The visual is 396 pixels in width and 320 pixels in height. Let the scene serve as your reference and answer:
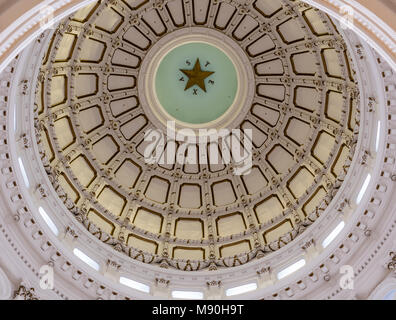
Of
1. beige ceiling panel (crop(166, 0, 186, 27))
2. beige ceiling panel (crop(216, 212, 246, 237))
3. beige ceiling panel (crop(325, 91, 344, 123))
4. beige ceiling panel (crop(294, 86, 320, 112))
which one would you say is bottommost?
beige ceiling panel (crop(216, 212, 246, 237))

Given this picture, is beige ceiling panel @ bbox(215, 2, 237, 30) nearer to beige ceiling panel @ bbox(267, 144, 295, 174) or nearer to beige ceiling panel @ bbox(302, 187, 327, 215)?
beige ceiling panel @ bbox(267, 144, 295, 174)

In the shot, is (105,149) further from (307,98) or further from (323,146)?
(323,146)

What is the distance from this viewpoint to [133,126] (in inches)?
1038

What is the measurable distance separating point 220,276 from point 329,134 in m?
8.91

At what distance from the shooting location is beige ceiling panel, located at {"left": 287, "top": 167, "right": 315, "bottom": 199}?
→ 23.8 meters

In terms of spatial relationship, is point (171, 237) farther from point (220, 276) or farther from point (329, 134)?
point (329, 134)

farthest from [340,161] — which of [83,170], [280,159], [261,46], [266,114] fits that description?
[83,170]

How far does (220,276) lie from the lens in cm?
2128

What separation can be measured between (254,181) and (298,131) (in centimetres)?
368

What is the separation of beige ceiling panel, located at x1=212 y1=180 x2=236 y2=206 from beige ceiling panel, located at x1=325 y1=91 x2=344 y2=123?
6.75 meters

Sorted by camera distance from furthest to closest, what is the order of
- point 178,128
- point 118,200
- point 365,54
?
point 178,128 → point 118,200 → point 365,54

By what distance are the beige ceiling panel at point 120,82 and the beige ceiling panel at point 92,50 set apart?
4.65 ft

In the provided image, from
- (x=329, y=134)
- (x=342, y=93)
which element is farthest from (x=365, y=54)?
(x=329, y=134)

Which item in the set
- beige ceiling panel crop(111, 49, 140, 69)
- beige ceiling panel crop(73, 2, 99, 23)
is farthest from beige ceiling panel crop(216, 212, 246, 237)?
beige ceiling panel crop(73, 2, 99, 23)
